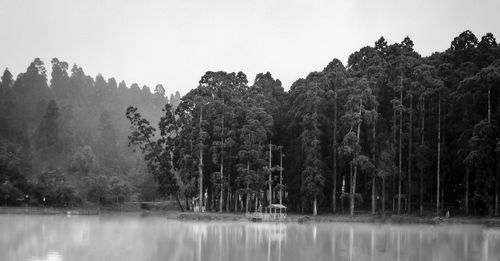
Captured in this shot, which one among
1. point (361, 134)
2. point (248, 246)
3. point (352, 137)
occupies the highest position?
point (361, 134)

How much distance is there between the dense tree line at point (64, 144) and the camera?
75.9m

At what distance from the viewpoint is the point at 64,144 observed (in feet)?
439

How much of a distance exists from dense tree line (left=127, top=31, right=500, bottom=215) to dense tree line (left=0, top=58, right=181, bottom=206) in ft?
70.4

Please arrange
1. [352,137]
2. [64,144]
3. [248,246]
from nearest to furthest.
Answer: [248,246] → [352,137] → [64,144]

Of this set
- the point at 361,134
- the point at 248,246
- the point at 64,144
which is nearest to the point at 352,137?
the point at 361,134

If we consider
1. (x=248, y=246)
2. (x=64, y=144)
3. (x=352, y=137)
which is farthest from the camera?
(x=64, y=144)

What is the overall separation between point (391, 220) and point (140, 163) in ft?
258

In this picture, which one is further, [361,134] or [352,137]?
[361,134]

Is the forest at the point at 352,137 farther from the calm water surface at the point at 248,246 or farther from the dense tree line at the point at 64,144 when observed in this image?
the calm water surface at the point at 248,246

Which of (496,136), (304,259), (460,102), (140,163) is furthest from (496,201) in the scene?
(140,163)

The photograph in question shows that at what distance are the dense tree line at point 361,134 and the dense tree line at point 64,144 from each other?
70.4ft

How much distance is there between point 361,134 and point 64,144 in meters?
91.3

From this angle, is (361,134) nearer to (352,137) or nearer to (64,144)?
(352,137)

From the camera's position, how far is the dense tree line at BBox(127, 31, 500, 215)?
5088 cm
